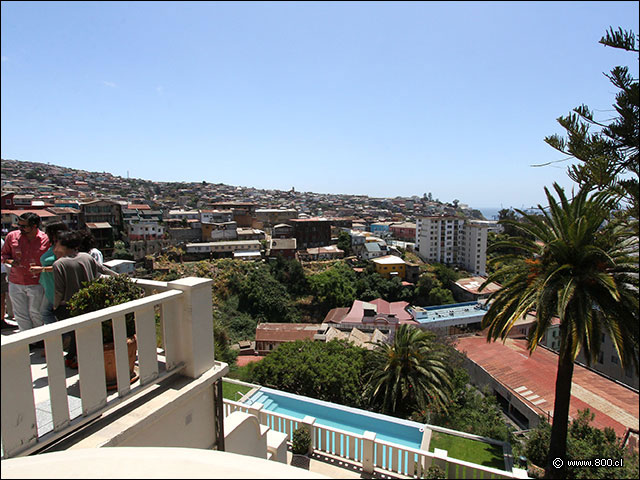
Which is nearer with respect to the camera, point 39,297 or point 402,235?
point 39,297

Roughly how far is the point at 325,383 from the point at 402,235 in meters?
61.6

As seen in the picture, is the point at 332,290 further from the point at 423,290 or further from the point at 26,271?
the point at 26,271

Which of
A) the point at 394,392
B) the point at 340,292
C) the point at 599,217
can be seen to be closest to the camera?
the point at 599,217

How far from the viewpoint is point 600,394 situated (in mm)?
15664

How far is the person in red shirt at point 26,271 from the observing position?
3787 mm

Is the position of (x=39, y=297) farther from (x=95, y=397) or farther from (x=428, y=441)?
(x=428, y=441)

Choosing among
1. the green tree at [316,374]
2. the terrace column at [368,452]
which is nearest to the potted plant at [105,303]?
the terrace column at [368,452]

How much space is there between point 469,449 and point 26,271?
28.0ft

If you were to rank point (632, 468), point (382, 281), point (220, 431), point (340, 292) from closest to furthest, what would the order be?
point (220, 431)
point (632, 468)
point (340, 292)
point (382, 281)

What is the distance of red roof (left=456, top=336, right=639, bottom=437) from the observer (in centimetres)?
1416

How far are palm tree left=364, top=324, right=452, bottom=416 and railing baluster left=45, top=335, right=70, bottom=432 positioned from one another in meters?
10.6

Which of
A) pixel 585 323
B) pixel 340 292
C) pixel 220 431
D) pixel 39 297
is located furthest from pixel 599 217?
pixel 340 292

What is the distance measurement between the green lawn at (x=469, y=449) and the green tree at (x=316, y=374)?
14.3 feet

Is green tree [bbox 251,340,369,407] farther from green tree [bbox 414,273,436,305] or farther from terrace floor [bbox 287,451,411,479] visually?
green tree [bbox 414,273,436,305]
